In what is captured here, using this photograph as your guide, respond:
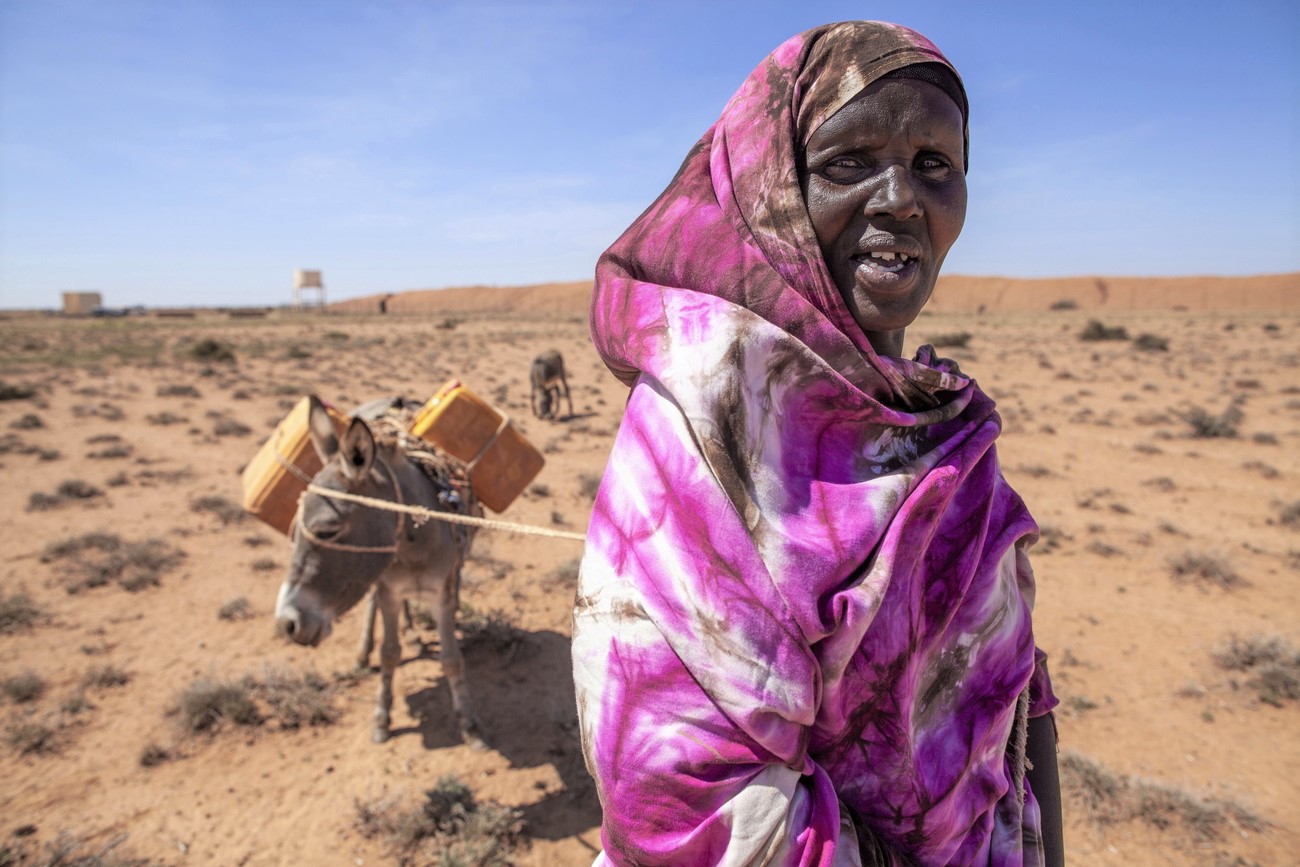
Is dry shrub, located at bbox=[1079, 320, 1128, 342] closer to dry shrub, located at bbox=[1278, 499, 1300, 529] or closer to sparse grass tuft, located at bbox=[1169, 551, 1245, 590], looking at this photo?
dry shrub, located at bbox=[1278, 499, 1300, 529]

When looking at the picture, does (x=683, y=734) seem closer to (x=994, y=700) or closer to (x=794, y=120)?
(x=994, y=700)

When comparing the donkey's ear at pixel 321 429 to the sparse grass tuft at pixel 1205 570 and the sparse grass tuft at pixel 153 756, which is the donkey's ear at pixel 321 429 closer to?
the sparse grass tuft at pixel 153 756

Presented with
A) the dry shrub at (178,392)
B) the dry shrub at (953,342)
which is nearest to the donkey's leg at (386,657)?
the dry shrub at (178,392)

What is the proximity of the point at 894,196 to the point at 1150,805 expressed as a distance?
16.4ft

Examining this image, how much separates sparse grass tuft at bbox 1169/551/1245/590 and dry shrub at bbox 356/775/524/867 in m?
7.72

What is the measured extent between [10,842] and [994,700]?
5.35m

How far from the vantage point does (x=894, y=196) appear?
3.40 feet

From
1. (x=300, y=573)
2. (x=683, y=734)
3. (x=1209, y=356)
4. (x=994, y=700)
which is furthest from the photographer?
(x=1209, y=356)

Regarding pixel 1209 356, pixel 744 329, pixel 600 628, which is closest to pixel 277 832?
pixel 600 628

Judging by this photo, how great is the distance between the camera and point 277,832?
13.2 feet

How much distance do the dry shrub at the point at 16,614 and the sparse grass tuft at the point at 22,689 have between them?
1234mm

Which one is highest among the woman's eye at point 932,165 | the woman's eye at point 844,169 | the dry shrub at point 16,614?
the woman's eye at point 932,165

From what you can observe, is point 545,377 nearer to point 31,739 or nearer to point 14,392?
point 31,739

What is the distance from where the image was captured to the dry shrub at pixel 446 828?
3.77 metres
